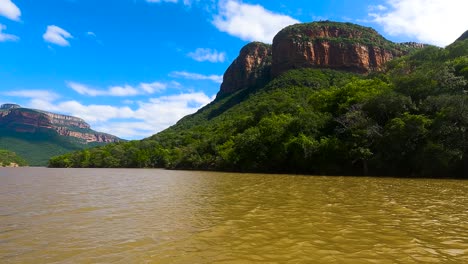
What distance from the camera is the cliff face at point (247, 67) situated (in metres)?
167

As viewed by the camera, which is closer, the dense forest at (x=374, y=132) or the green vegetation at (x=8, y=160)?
the dense forest at (x=374, y=132)

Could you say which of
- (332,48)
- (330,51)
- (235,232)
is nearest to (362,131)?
(235,232)

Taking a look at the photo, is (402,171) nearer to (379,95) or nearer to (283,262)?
(379,95)

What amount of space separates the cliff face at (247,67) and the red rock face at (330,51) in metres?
30.2

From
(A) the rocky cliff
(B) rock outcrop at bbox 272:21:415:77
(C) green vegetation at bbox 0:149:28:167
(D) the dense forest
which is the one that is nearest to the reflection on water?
(D) the dense forest

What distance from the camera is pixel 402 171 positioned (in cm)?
3759

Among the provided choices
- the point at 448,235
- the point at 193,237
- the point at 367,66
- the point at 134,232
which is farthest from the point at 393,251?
the point at 367,66

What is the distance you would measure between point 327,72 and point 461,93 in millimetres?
81083

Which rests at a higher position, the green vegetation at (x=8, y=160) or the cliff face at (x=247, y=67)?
the cliff face at (x=247, y=67)

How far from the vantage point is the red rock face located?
121250 mm

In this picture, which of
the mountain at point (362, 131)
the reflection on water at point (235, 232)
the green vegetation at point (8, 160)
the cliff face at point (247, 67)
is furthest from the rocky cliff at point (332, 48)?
the reflection on water at point (235, 232)

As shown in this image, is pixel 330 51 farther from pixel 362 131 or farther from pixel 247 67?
pixel 362 131

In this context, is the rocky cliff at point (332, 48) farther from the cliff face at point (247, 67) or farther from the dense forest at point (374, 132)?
the dense forest at point (374, 132)

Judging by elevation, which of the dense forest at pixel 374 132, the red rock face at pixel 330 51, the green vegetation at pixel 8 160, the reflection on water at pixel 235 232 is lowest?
the reflection on water at pixel 235 232
